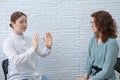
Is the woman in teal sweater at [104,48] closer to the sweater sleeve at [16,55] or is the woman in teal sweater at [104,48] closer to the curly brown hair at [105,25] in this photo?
the curly brown hair at [105,25]

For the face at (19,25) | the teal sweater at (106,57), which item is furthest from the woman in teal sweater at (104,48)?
the face at (19,25)

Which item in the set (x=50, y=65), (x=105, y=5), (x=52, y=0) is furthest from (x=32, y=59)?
(x=105, y=5)

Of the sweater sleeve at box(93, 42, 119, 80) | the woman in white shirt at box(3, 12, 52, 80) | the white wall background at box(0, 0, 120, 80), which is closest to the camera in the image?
the sweater sleeve at box(93, 42, 119, 80)

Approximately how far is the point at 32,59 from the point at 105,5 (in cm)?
110

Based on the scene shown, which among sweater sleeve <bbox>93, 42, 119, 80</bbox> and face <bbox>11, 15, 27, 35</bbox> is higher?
face <bbox>11, 15, 27, 35</bbox>

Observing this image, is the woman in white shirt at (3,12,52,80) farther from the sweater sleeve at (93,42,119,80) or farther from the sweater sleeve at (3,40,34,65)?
the sweater sleeve at (93,42,119,80)

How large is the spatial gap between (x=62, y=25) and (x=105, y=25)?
2.63 feet

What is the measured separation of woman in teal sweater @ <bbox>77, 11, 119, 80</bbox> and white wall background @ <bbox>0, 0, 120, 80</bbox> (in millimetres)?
633

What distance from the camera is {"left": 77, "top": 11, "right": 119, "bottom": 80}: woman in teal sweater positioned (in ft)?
6.88

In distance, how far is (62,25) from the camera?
2.86 metres

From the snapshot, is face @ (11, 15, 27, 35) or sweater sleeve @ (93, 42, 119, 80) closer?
sweater sleeve @ (93, 42, 119, 80)

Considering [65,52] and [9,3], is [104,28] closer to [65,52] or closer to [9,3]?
[65,52]

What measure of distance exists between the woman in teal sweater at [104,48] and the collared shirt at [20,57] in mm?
556

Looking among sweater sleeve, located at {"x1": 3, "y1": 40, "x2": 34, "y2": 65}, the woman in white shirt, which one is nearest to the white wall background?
the woman in white shirt
